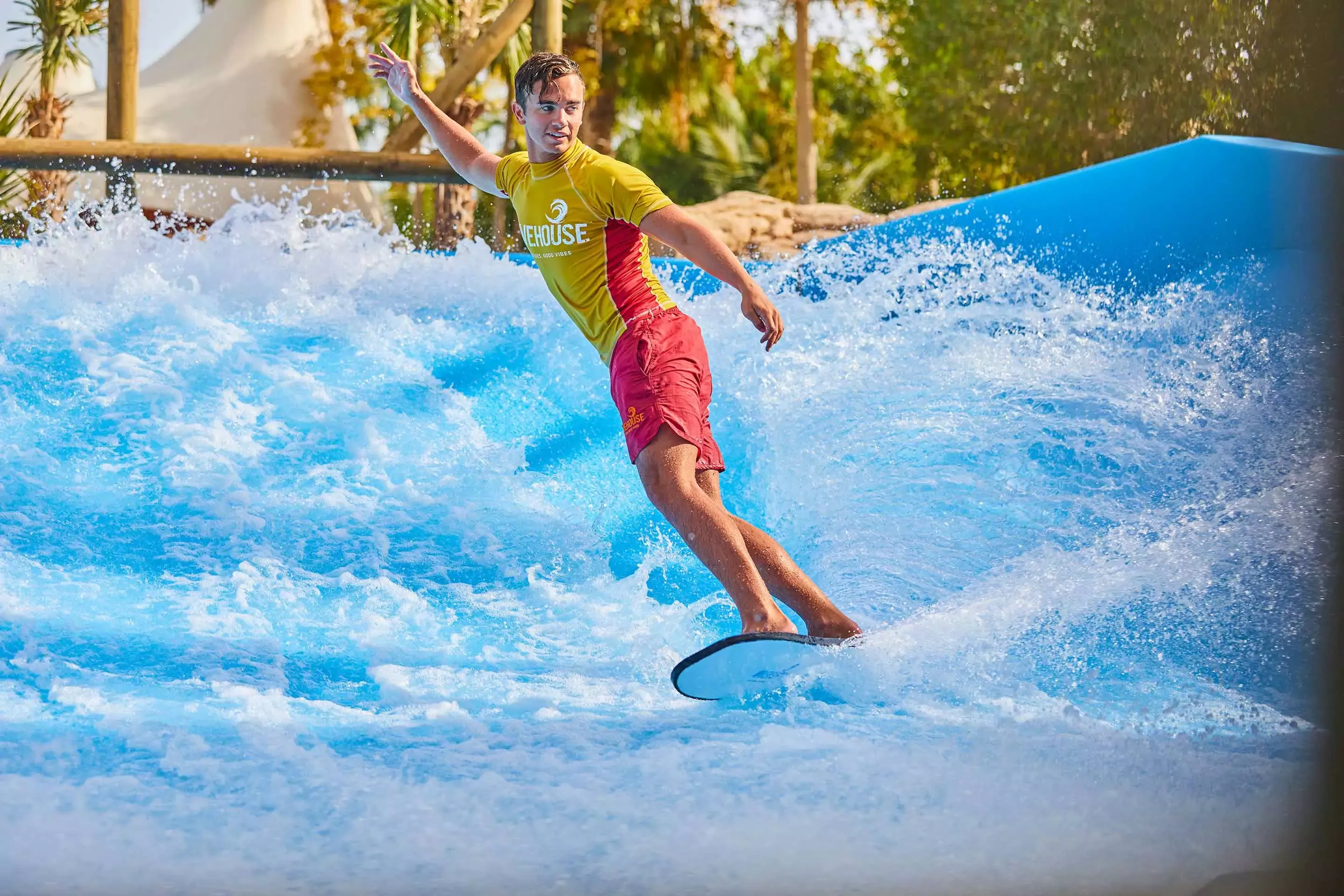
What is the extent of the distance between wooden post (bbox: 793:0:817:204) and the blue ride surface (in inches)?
378

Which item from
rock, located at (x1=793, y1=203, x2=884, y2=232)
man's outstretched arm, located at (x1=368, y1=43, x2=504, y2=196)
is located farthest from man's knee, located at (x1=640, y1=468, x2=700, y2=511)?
rock, located at (x1=793, y1=203, x2=884, y2=232)

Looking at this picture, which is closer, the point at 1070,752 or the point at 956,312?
the point at 1070,752

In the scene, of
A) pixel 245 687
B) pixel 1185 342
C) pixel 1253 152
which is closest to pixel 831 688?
pixel 245 687

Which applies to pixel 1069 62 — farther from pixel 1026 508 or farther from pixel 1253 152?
pixel 1026 508

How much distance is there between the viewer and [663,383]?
100 inches

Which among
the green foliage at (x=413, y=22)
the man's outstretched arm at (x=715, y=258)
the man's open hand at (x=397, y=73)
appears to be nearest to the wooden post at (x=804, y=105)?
the green foliage at (x=413, y=22)

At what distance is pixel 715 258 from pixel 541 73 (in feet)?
1.80

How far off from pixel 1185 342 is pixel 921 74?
10.9 m

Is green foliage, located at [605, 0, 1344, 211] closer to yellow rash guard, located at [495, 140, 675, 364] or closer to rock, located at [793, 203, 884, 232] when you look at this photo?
rock, located at [793, 203, 884, 232]

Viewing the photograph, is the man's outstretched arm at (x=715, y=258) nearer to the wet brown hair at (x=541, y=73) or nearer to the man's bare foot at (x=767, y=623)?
the wet brown hair at (x=541, y=73)

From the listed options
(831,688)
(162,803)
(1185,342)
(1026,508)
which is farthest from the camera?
(1185,342)

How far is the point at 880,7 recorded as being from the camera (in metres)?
14.7

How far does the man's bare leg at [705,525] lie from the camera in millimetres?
2277

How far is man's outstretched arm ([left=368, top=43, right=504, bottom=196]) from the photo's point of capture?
117 inches
